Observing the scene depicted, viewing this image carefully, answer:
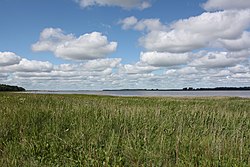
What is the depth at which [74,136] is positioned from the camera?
19.0 feet

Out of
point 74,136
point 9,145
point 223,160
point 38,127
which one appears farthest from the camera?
point 38,127

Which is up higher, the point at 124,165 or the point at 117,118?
the point at 117,118

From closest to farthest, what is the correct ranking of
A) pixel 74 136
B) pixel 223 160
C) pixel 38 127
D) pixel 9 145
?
pixel 223 160 < pixel 9 145 < pixel 74 136 < pixel 38 127

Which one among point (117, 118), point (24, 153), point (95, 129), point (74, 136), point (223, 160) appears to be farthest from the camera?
point (117, 118)

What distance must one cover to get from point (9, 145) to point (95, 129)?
6.27ft

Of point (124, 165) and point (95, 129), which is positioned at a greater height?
point (95, 129)

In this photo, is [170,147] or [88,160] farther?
[170,147]

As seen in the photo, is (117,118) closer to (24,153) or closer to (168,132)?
(168,132)

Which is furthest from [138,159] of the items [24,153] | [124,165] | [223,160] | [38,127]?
[38,127]

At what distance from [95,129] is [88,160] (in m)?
1.77

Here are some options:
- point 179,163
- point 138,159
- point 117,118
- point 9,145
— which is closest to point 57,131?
point 9,145

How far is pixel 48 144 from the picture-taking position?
540 centimetres

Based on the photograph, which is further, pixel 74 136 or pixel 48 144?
pixel 74 136

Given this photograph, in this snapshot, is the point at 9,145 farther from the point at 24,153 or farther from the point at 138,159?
the point at 138,159
